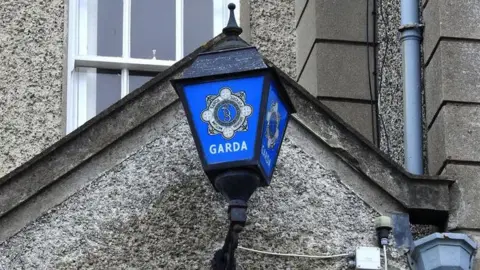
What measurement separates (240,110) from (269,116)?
0.14 m

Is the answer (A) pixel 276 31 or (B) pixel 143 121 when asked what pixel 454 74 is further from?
(A) pixel 276 31

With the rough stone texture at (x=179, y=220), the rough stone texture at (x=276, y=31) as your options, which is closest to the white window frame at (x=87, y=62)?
the rough stone texture at (x=276, y=31)

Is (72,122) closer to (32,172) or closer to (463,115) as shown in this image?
(32,172)

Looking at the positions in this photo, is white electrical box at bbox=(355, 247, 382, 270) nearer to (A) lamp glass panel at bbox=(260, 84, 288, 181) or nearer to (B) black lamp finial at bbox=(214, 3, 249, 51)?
(A) lamp glass panel at bbox=(260, 84, 288, 181)

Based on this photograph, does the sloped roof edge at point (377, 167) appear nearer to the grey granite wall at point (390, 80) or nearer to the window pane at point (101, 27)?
the grey granite wall at point (390, 80)

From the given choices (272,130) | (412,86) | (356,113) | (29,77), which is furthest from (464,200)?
(29,77)

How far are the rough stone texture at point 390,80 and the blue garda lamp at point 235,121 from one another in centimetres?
163

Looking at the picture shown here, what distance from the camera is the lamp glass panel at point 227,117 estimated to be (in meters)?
5.85

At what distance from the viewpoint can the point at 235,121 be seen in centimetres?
589

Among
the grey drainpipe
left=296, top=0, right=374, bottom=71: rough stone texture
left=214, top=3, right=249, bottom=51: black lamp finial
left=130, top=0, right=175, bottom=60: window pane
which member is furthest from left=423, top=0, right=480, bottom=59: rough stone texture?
left=130, top=0, right=175, bottom=60: window pane

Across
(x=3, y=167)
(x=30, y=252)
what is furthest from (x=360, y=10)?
(x=30, y=252)

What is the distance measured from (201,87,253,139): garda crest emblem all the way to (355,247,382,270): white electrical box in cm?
93

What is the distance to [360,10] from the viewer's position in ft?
26.7

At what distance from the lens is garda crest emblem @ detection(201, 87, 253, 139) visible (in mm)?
5876
